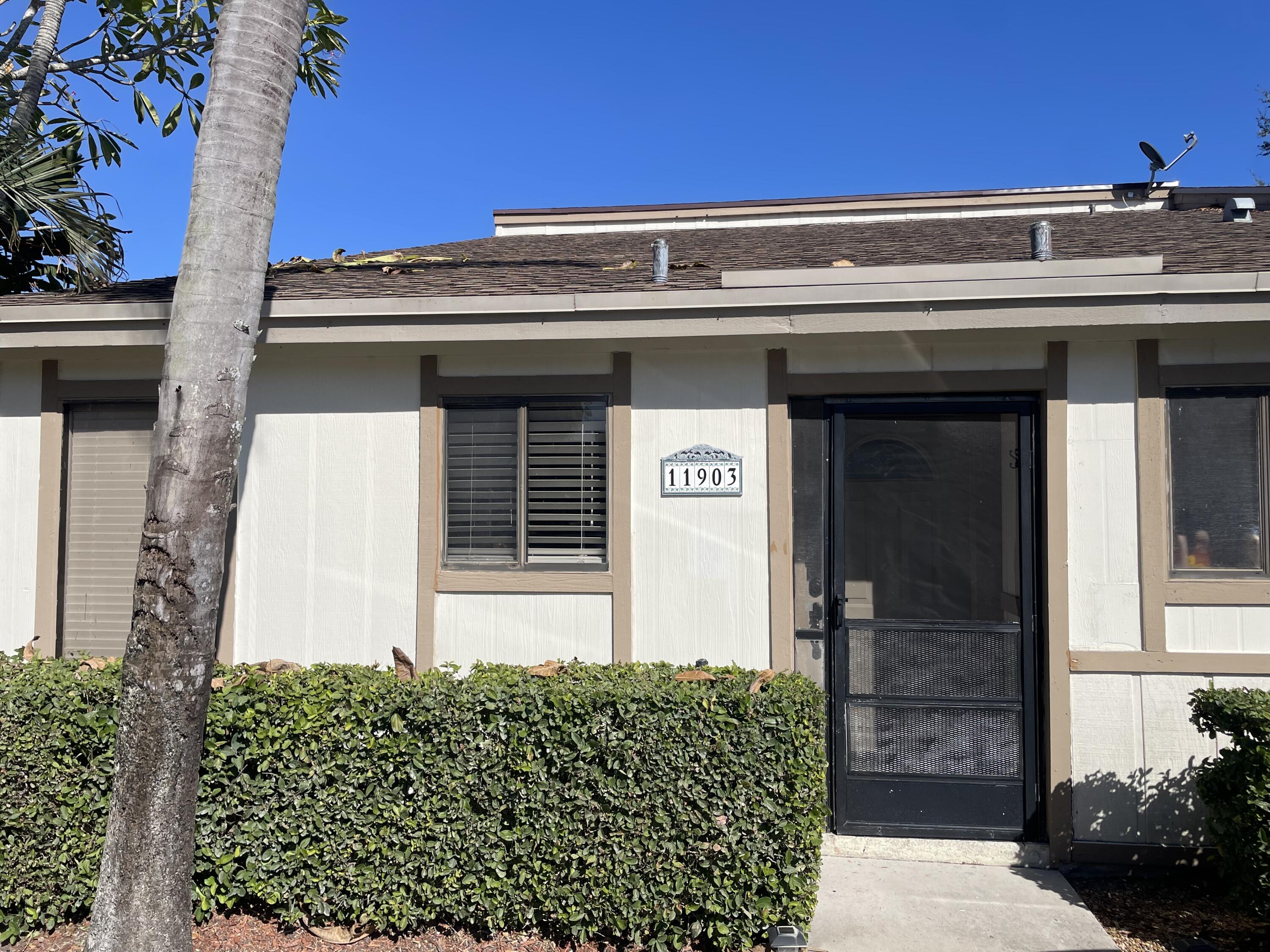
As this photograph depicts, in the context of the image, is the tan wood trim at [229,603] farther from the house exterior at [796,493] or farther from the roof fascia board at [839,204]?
the roof fascia board at [839,204]

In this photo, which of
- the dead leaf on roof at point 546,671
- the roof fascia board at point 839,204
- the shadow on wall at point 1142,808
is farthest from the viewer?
the roof fascia board at point 839,204

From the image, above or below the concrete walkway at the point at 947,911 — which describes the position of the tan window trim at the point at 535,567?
above

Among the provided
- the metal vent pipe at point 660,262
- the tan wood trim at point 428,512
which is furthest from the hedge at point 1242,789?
the tan wood trim at point 428,512

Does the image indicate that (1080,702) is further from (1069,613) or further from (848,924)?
(848,924)

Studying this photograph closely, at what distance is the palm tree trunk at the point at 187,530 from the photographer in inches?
133

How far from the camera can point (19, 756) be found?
3.88 metres

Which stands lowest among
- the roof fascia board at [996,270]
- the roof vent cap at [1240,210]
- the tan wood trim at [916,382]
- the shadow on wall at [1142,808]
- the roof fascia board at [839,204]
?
the shadow on wall at [1142,808]

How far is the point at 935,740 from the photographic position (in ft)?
16.0

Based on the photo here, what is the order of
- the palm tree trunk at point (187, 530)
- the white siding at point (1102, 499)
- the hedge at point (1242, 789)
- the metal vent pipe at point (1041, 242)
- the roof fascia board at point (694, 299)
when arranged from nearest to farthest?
1. the palm tree trunk at point (187, 530)
2. the hedge at point (1242, 789)
3. the roof fascia board at point (694, 299)
4. the white siding at point (1102, 499)
5. the metal vent pipe at point (1041, 242)

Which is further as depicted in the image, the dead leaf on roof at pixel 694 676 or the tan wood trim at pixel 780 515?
the tan wood trim at pixel 780 515

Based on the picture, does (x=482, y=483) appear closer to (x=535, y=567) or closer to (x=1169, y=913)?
(x=535, y=567)

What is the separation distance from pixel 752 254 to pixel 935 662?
128 inches

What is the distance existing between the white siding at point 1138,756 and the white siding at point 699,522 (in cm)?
177

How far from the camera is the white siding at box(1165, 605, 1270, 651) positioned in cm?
457
